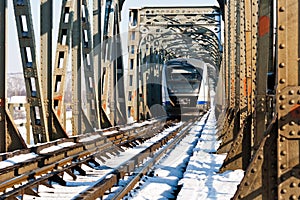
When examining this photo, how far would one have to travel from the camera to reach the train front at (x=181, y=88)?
116 feet

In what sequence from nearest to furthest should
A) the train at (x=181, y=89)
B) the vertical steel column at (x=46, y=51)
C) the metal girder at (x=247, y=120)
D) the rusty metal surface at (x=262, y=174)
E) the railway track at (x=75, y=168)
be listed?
the rusty metal surface at (x=262, y=174), the railway track at (x=75, y=168), the metal girder at (x=247, y=120), the vertical steel column at (x=46, y=51), the train at (x=181, y=89)

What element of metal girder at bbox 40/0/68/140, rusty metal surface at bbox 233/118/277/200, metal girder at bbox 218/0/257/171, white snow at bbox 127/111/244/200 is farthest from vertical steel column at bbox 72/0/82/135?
rusty metal surface at bbox 233/118/277/200

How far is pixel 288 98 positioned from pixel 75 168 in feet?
21.3

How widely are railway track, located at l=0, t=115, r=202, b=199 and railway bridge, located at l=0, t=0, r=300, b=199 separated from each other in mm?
297

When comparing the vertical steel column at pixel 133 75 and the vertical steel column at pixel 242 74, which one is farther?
the vertical steel column at pixel 133 75

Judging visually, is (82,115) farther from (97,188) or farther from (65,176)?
(97,188)

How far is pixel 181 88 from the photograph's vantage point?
35.3 meters

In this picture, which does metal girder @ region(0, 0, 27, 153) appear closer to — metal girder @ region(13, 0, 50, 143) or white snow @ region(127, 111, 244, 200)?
metal girder @ region(13, 0, 50, 143)

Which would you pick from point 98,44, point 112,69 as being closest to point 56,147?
A: point 98,44

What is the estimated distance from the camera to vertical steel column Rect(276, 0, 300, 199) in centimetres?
475

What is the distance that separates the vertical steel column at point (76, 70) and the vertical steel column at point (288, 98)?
36.7ft

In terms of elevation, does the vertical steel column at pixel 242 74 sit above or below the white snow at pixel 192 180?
above

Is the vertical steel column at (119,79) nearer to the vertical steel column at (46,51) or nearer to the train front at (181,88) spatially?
the vertical steel column at (46,51)

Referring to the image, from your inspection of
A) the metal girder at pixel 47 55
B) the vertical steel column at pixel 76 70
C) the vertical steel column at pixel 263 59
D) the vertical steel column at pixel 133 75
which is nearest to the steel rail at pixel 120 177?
the vertical steel column at pixel 263 59
